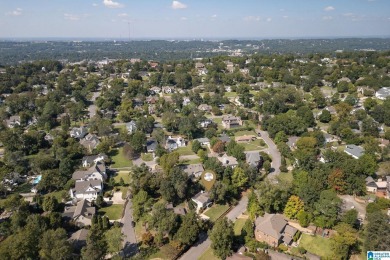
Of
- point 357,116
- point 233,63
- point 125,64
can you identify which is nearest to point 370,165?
point 357,116

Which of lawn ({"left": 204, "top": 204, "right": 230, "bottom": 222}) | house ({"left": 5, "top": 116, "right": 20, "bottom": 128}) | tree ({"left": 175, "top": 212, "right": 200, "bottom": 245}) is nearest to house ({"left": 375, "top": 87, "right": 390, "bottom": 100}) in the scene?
lawn ({"left": 204, "top": 204, "right": 230, "bottom": 222})

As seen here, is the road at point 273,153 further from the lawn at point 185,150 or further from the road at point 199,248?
the road at point 199,248

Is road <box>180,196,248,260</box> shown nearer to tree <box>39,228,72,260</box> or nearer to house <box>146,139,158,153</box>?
tree <box>39,228,72,260</box>

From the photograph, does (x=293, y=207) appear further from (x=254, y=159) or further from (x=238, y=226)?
(x=254, y=159)

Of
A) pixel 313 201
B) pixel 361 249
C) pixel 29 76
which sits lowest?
pixel 361 249

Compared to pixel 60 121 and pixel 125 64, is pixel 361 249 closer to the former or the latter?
pixel 60 121

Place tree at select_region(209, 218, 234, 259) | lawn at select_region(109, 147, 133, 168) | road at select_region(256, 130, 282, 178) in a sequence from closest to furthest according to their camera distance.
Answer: tree at select_region(209, 218, 234, 259) → road at select_region(256, 130, 282, 178) → lawn at select_region(109, 147, 133, 168)
